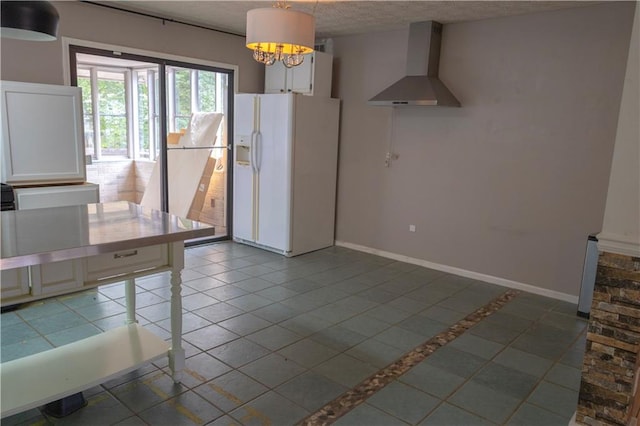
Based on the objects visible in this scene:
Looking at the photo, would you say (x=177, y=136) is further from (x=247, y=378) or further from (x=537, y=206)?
(x=537, y=206)

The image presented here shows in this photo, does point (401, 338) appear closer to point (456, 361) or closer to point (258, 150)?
point (456, 361)

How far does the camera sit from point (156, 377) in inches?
105

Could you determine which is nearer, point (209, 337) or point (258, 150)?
point (209, 337)

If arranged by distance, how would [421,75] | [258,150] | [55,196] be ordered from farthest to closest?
[258,150] < [421,75] < [55,196]

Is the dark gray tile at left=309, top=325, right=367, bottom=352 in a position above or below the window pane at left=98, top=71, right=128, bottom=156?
below

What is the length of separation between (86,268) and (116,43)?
3223mm

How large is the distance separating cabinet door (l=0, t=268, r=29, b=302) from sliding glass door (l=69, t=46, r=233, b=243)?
11.0 feet

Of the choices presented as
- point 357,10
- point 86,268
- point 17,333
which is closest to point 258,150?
point 357,10

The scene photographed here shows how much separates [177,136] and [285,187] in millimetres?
1513

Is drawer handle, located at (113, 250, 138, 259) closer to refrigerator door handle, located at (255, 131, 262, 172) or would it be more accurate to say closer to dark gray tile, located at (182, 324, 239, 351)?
dark gray tile, located at (182, 324, 239, 351)

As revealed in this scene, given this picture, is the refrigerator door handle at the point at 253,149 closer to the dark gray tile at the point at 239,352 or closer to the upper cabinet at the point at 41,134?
the upper cabinet at the point at 41,134

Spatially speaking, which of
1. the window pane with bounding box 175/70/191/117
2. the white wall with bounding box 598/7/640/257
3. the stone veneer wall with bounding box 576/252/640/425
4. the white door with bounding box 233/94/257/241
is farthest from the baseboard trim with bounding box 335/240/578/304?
the window pane with bounding box 175/70/191/117

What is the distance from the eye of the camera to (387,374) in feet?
9.25

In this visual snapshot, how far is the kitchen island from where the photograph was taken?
193 cm
